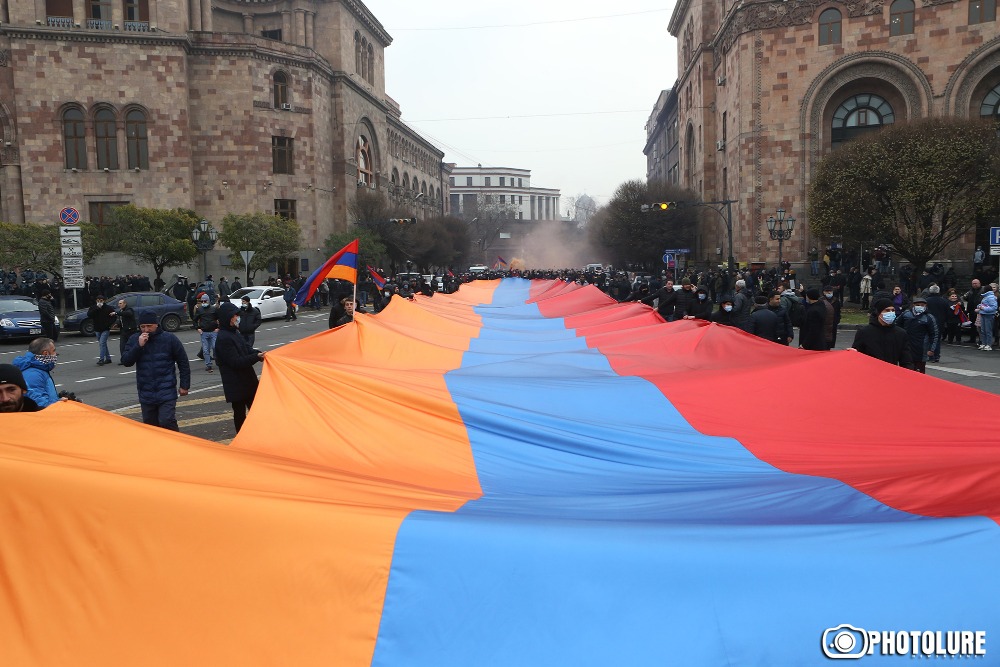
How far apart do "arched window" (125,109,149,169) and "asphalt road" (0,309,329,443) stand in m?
22.2

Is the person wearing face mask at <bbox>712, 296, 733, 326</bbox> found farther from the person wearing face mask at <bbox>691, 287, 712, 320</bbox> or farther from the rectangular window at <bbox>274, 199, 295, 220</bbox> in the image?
the rectangular window at <bbox>274, 199, 295, 220</bbox>

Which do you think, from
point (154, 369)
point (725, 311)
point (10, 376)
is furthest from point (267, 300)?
point (10, 376)

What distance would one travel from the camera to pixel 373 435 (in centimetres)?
571

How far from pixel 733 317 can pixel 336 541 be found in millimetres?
13899

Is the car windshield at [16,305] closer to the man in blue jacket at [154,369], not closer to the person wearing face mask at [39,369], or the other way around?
the man in blue jacket at [154,369]

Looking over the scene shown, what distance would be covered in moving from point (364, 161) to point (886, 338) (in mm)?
61165

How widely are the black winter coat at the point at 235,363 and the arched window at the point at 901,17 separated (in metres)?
41.2

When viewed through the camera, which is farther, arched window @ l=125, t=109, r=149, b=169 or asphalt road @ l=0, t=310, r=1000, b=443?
arched window @ l=125, t=109, r=149, b=169

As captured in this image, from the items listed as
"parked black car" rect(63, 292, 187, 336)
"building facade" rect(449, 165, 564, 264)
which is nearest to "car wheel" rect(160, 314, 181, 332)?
"parked black car" rect(63, 292, 187, 336)

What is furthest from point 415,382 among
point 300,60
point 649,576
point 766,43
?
point 300,60

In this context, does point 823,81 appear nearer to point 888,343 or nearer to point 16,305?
point 888,343

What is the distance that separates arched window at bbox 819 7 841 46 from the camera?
41.2m

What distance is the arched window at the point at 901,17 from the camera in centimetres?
3988

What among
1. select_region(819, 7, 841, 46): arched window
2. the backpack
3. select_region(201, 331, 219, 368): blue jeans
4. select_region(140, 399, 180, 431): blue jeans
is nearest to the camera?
select_region(140, 399, 180, 431): blue jeans
